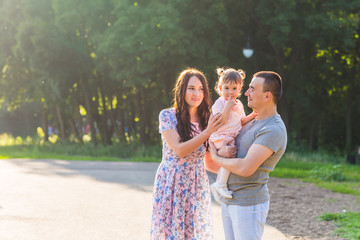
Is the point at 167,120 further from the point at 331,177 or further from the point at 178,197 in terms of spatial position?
the point at 331,177

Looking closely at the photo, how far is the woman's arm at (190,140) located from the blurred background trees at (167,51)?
54.9 feet

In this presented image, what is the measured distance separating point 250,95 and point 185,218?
50.3 inches

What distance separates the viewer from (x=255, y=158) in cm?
322

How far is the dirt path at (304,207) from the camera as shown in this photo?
702 centimetres

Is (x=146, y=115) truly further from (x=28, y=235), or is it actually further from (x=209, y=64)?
(x=28, y=235)

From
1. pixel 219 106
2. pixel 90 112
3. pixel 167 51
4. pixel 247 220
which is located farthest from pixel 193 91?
pixel 90 112

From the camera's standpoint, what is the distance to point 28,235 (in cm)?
647

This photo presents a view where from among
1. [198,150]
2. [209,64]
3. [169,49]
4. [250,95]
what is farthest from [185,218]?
[209,64]

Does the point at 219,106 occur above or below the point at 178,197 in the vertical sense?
above

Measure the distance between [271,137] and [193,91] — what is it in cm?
85

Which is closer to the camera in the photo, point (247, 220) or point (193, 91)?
point (247, 220)

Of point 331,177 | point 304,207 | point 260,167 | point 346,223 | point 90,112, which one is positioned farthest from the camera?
point 90,112

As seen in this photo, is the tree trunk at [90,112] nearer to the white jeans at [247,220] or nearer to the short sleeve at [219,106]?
the short sleeve at [219,106]

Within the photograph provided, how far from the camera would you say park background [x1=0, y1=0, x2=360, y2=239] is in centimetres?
2075
